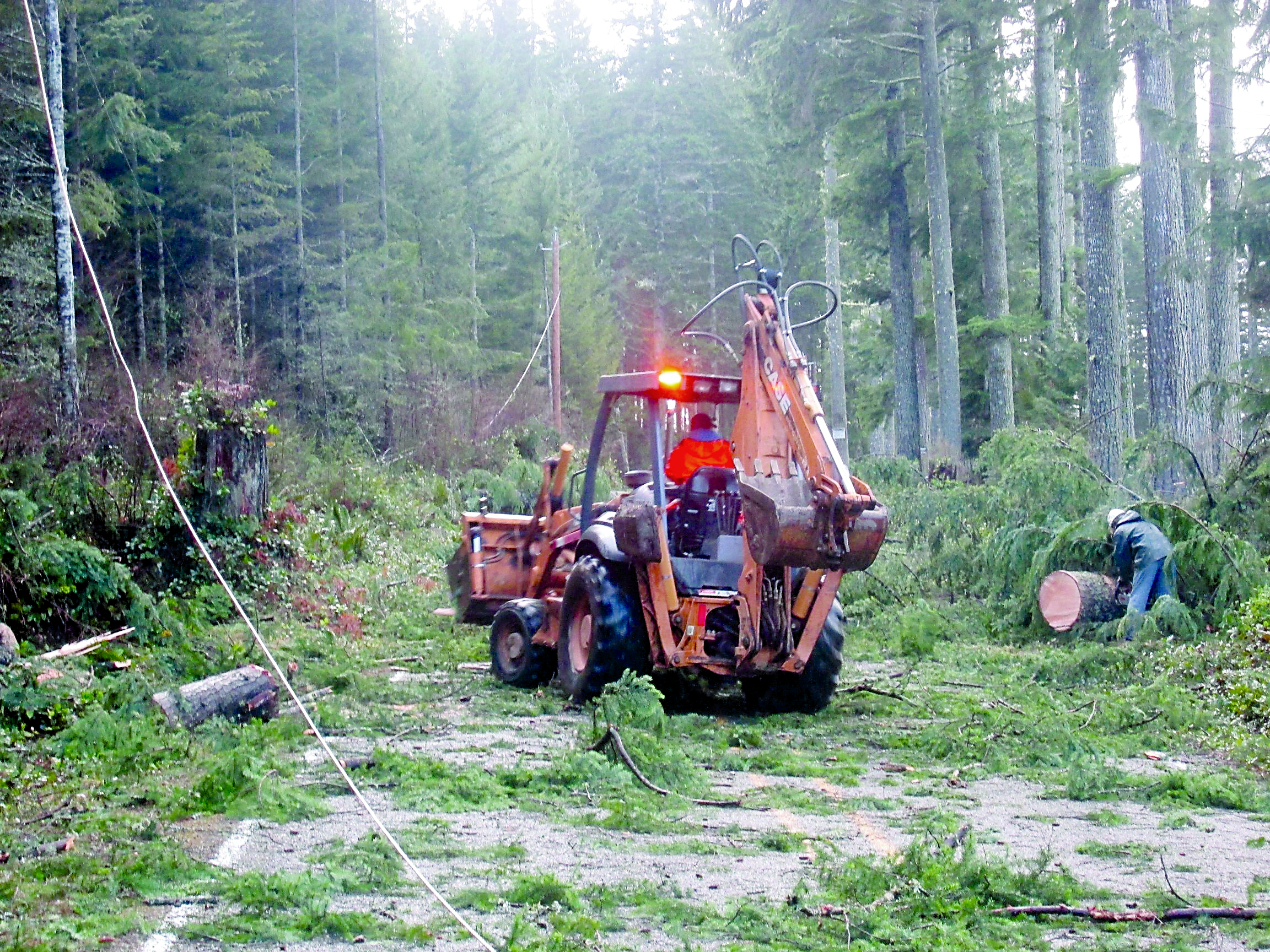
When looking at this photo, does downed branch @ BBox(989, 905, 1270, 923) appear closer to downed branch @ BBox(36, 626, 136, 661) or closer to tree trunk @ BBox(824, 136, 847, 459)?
downed branch @ BBox(36, 626, 136, 661)

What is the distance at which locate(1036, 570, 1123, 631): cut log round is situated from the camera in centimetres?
1327

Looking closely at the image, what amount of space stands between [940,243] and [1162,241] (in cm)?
1016

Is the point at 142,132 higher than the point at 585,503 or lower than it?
higher

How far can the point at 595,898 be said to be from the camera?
5.39m

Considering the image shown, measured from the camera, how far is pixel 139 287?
30.3 meters

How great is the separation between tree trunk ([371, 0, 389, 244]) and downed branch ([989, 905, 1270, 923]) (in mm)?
35635

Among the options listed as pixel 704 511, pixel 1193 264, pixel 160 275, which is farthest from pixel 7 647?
pixel 160 275

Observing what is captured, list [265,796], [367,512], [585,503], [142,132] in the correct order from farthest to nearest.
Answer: [142,132] < [367,512] < [585,503] < [265,796]

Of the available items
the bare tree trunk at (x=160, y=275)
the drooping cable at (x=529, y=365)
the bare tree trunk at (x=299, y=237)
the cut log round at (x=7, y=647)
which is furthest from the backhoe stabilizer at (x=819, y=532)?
the drooping cable at (x=529, y=365)

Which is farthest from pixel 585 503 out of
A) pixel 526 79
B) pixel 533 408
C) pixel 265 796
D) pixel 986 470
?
pixel 526 79

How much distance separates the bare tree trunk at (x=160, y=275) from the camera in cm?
3034

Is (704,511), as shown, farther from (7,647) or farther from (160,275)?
(160,275)

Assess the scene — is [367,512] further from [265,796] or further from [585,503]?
[265,796]

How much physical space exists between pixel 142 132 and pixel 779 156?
15.6m
